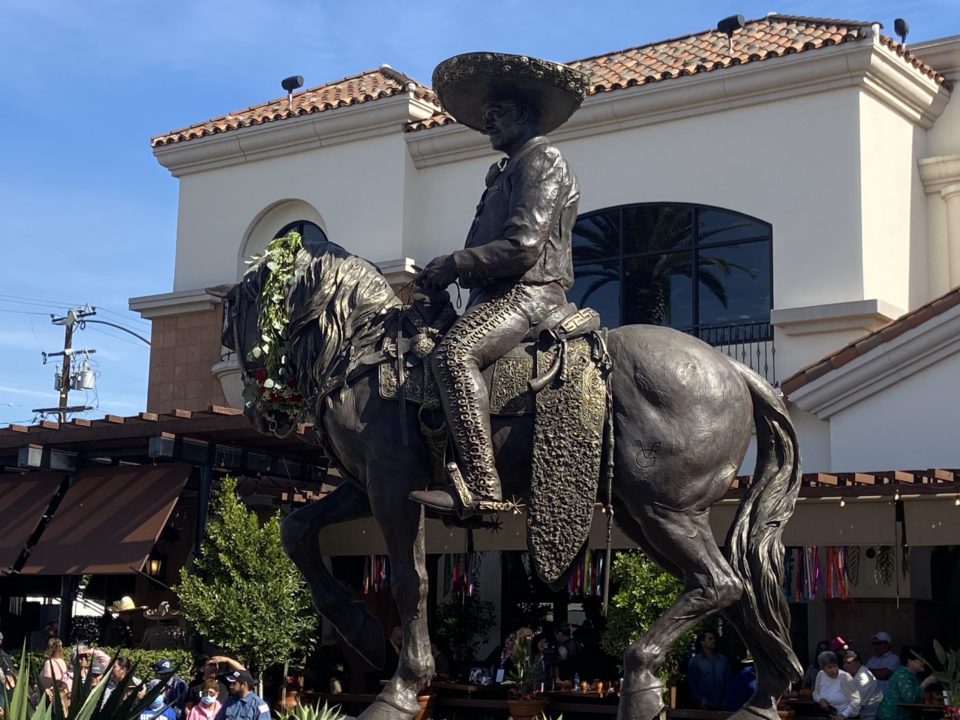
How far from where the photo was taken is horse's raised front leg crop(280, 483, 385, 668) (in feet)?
22.8

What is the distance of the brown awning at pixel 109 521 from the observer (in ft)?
58.8

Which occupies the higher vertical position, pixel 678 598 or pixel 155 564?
pixel 155 564

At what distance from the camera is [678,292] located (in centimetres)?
1953

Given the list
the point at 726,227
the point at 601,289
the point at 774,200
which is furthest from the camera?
the point at 601,289

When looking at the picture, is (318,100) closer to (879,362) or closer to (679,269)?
(679,269)

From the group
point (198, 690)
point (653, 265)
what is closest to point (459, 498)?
point (198, 690)

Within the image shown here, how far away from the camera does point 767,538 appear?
6.72m

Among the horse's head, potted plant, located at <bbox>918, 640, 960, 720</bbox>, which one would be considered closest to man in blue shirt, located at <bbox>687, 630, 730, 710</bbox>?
potted plant, located at <bbox>918, 640, 960, 720</bbox>

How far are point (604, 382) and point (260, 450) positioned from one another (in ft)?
41.8

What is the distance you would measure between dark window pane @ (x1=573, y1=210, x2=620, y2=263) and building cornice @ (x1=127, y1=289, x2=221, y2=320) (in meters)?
6.12

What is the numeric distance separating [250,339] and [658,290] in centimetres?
1297

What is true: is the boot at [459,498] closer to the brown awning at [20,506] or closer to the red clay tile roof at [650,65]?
the red clay tile roof at [650,65]

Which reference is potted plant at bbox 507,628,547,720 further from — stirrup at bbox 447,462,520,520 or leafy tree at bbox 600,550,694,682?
stirrup at bbox 447,462,520,520

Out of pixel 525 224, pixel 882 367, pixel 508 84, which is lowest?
pixel 525 224
